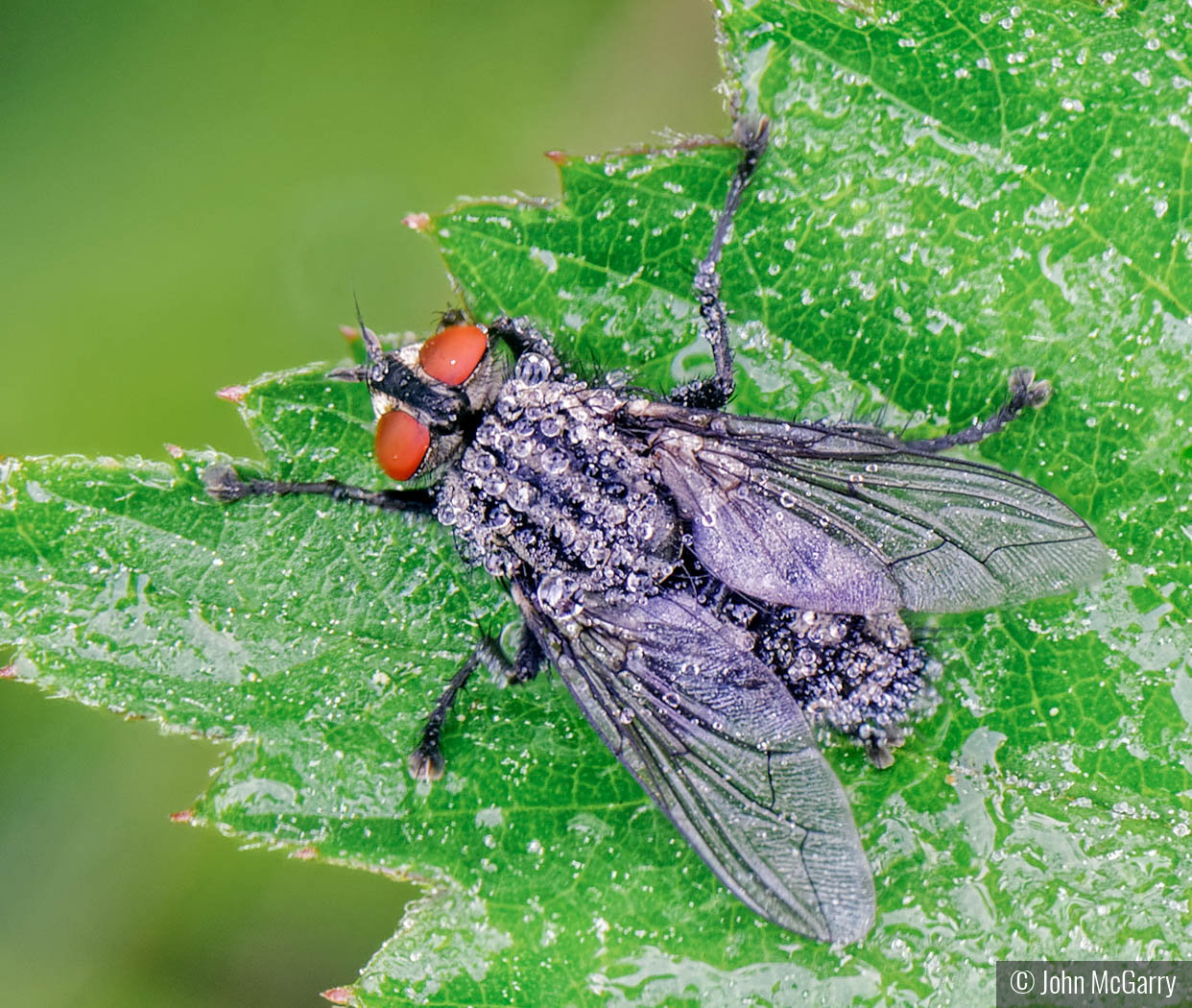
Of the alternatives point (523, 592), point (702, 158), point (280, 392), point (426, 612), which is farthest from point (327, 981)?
point (702, 158)

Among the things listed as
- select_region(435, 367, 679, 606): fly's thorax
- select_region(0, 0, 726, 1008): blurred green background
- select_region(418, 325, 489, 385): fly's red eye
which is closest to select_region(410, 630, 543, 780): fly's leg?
select_region(435, 367, 679, 606): fly's thorax

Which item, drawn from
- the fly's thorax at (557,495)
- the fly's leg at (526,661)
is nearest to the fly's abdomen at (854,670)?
the fly's thorax at (557,495)

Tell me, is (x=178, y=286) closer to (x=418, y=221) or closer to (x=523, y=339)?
(x=418, y=221)

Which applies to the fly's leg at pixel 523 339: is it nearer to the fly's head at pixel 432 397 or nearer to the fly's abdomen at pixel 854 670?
the fly's head at pixel 432 397

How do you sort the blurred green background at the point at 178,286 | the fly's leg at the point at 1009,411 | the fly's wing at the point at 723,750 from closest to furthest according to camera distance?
the fly's wing at the point at 723,750 → the fly's leg at the point at 1009,411 → the blurred green background at the point at 178,286

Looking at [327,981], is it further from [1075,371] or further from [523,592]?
[1075,371]

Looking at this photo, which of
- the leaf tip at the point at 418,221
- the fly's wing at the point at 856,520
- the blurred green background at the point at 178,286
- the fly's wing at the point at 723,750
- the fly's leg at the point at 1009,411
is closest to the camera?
the fly's wing at the point at 723,750
